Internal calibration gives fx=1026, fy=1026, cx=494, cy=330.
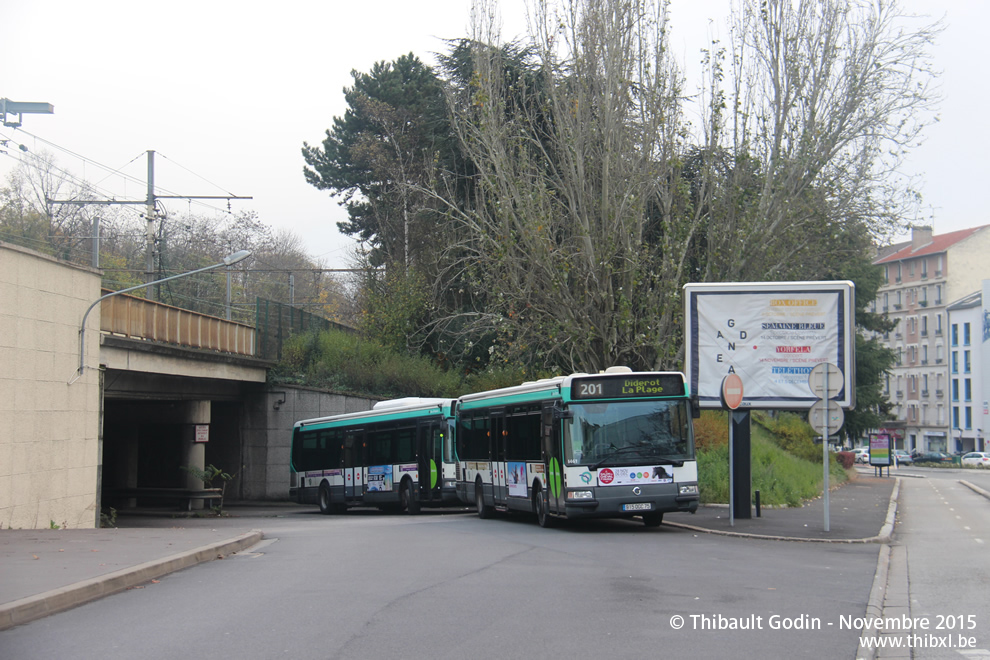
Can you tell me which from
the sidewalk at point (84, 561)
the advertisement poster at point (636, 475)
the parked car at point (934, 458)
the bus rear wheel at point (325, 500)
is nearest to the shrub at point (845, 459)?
the bus rear wheel at point (325, 500)

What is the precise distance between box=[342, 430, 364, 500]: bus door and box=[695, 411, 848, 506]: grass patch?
30.9 ft

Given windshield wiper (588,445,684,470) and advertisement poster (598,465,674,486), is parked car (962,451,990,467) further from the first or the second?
advertisement poster (598,465,674,486)

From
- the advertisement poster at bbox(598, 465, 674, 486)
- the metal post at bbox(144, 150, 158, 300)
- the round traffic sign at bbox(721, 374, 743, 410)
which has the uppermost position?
the metal post at bbox(144, 150, 158, 300)

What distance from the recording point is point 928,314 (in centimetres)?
10306

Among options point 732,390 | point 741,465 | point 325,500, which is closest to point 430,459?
point 325,500

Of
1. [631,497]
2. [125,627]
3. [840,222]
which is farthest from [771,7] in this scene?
[125,627]

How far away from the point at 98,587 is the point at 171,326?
20.3 m

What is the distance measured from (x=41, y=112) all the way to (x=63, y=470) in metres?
8.21

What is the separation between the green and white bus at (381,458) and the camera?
84.6 feet

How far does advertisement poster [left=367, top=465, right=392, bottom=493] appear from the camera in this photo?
27.5 m

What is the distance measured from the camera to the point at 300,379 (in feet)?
130

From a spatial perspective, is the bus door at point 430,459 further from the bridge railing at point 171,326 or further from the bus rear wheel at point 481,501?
the bridge railing at point 171,326

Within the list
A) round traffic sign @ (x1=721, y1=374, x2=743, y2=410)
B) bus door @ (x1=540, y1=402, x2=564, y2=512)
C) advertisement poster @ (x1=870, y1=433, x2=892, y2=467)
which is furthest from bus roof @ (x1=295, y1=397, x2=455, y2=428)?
advertisement poster @ (x1=870, y1=433, x2=892, y2=467)

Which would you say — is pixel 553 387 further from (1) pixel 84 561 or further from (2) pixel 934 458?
(2) pixel 934 458
